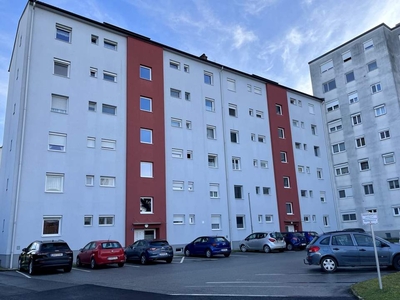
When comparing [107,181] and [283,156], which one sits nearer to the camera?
[107,181]

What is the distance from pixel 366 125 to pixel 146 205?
26.2 meters

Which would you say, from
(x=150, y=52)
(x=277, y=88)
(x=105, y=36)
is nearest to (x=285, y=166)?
(x=277, y=88)

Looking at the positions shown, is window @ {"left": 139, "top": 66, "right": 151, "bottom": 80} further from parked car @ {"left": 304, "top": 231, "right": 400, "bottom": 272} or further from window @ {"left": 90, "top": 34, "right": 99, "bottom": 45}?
parked car @ {"left": 304, "top": 231, "right": 400, "bottom": 272}

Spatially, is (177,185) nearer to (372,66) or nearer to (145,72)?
(145,72)

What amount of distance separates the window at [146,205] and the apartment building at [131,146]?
4.0 inches

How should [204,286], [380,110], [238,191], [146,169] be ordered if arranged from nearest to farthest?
1. [204,286]
2. [146,169]
3. [238,191]
4. [380,110]

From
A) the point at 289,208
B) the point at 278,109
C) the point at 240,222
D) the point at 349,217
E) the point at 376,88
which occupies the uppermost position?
the point at 376,88

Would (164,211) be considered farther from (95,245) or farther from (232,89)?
(232,89)

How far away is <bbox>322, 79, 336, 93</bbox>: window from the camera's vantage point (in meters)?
42.6

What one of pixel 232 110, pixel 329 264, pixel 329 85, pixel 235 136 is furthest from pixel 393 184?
pixel 329 264

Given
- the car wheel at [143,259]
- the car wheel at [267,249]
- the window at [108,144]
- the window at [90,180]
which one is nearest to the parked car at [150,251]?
the car wheel at [143,259]

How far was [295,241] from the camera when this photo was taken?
2736 cm

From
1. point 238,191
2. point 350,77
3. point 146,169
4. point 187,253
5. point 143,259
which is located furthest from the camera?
point 350,77

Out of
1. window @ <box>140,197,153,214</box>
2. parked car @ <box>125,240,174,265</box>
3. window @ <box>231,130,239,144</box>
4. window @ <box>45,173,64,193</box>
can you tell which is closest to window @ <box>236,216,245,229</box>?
window @ <box>231,130,239,144</box>
